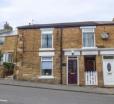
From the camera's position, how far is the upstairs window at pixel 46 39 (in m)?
29.7

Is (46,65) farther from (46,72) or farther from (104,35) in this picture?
(104,35)

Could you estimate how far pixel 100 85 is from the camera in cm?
2784

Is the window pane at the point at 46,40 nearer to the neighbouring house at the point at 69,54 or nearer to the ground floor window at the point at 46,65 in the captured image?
the neighbouring house at the point at 69,54

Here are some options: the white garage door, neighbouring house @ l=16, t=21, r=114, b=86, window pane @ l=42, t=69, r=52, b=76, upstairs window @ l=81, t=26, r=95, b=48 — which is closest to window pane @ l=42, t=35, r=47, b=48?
neighbouring house @ l=16, t=21, r=114, b=86

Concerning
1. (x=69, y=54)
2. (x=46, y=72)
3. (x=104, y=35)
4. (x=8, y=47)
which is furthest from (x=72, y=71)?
(x=8, y=47)

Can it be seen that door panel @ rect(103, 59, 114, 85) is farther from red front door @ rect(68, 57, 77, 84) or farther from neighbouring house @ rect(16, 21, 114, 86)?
red front door @ rect(68, 57, 77, 84)

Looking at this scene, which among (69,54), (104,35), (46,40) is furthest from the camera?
(46,40)

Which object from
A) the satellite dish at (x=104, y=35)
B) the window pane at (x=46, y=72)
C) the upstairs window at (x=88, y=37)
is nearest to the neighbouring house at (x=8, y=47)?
the window pane at (x=46, y=72)

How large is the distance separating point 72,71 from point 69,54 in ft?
5.12

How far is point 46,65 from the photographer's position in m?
29.3

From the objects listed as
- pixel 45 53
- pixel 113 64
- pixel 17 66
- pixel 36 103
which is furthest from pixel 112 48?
pixel 36 103

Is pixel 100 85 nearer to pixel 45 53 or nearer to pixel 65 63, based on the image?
pixel 65 63

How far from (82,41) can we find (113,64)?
3442mm

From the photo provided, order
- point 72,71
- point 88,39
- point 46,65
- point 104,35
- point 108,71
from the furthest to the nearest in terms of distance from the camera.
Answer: point 46,65 < point 88,39 < point 72,71 < point 104,35 < point 108,71
